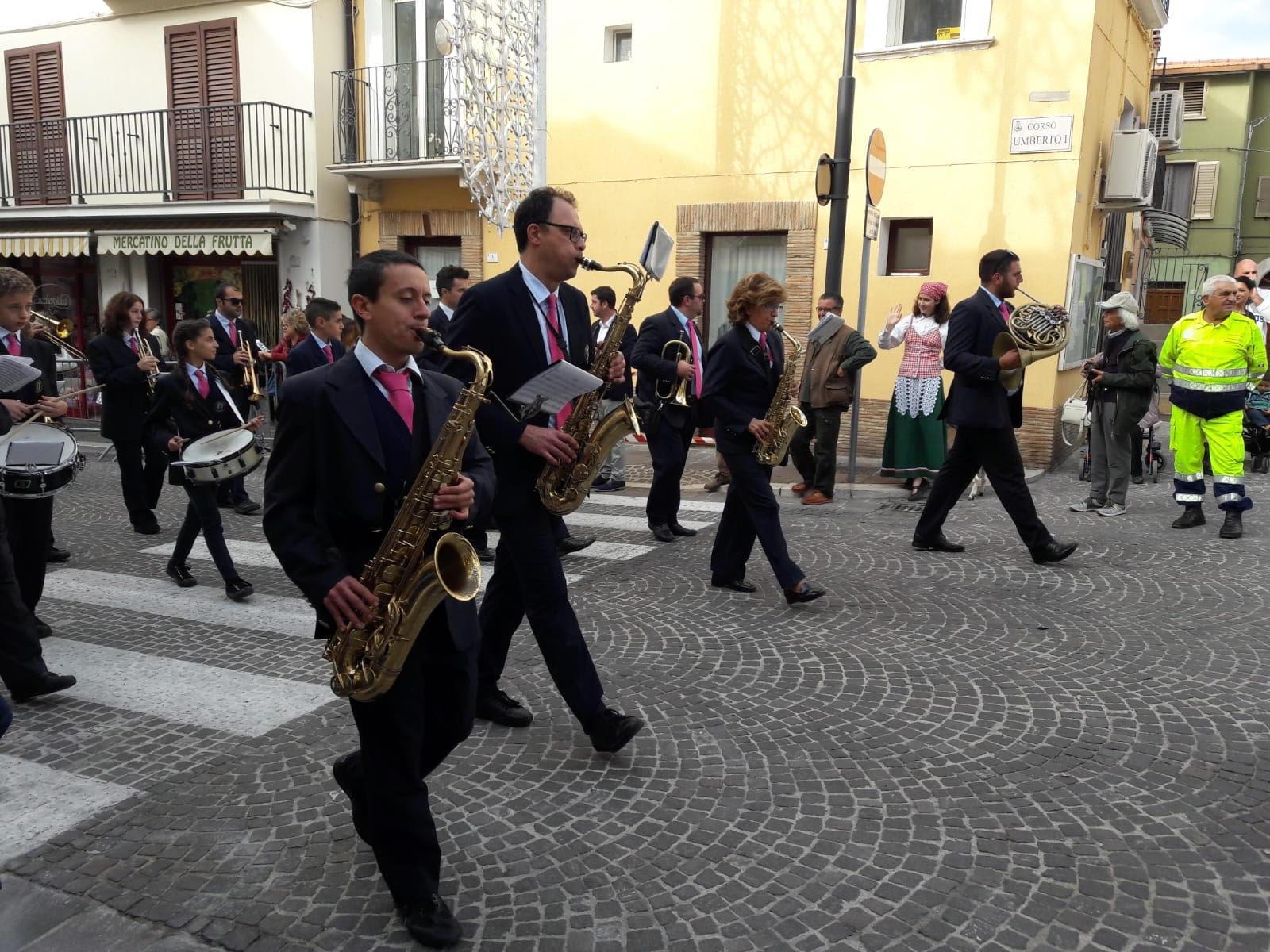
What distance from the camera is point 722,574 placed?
6.34 m

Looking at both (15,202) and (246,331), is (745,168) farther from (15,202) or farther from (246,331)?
(15,202)

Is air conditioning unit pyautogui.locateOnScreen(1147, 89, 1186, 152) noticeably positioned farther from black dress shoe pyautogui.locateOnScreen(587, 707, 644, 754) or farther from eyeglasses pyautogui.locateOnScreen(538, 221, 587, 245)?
black dress shoe pyautogui.locateOnScreen(587, 707, 644, 754)

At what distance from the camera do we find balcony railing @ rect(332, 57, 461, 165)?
14977 mm

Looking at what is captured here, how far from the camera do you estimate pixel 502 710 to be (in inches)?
164

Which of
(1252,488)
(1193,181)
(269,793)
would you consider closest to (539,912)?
(269,793)

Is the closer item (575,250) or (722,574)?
(575,250)

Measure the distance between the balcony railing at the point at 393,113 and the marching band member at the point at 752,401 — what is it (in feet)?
32.6

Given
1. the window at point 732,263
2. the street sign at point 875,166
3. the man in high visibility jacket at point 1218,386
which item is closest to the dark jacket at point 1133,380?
the man in high visibility jacket at point 1218,386

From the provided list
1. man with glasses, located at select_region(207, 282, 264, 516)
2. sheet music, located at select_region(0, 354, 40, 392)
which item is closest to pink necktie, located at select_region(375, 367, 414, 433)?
sheet music, located at select_region(0, 354, 40, 392)

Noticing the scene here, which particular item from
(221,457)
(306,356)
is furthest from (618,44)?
(221,457)

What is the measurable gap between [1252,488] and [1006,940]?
8859mm

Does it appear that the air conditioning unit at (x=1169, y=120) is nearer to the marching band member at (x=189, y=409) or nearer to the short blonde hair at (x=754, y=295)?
the short blonde hair at (x=754, y=295)

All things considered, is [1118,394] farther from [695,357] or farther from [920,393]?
[695,357]

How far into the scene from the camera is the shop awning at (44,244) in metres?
17.0
